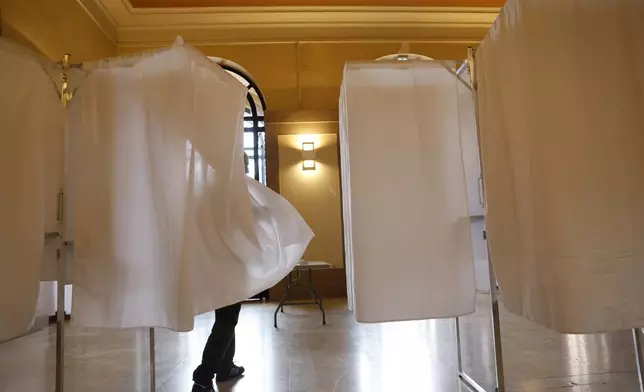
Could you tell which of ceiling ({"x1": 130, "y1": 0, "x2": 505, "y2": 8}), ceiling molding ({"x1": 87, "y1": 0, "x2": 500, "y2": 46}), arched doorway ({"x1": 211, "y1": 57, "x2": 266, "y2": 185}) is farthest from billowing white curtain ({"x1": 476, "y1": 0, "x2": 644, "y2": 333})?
arched doorway ({"x1": 211, "y1": 57, "x2": 266, "y2": 185})

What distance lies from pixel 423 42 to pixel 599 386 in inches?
176

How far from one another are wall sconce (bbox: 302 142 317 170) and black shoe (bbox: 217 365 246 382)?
10.9ft

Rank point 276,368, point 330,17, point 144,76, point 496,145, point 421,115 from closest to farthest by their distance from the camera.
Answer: point 496,145 → point 144,76 → point 421,115 → point 276,368 → point 330,17

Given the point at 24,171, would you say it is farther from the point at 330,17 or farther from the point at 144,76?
the point at 330,17

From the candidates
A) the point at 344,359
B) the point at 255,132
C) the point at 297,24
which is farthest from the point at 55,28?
the point at 344,359

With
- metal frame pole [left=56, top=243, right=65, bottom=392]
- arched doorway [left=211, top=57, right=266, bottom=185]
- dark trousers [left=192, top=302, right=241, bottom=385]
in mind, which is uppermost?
arched doorway [left=211, top=57, right=266, bottom=185]

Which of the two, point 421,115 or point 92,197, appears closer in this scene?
point 92,197

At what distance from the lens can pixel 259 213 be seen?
177 centimetres

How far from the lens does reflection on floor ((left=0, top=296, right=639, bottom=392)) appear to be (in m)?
1.88

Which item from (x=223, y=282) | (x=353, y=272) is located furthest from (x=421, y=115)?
(x=223, y=282)

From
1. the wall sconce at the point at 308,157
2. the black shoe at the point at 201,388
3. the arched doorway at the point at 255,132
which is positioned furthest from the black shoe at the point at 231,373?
the arched doorway at the point at 255,132

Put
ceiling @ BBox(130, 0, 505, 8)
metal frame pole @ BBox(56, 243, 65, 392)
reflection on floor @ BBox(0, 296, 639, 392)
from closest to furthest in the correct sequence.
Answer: metal frame pole @ BBox(56, 243, 65, 392) < reflection on floor @ BBox(0, 296, 639, 392) < ceiling @ BBox(130, 0, 505, 8)

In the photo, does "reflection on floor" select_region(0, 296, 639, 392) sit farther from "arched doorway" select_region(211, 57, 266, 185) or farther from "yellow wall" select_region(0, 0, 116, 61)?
"arched doorway" select_region(211, 57, 266, 185)

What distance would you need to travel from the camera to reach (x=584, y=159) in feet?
3.53
